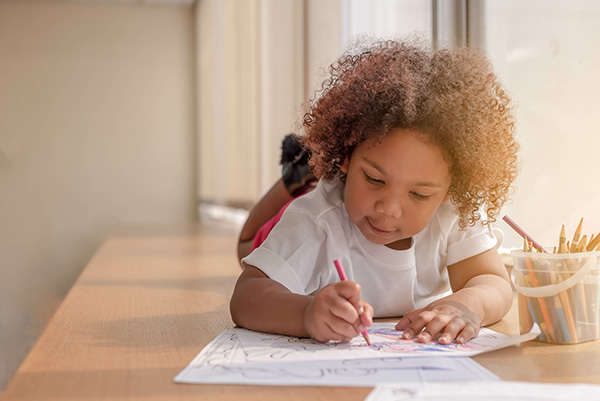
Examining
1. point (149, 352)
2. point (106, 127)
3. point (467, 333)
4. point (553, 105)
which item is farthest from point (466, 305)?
point (106, 127)

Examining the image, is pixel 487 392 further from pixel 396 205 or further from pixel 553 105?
pixel 553 105

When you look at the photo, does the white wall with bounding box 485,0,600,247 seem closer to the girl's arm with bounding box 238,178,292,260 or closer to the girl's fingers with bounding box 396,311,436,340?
the girl's fingers with bounding box 396,311,436,340

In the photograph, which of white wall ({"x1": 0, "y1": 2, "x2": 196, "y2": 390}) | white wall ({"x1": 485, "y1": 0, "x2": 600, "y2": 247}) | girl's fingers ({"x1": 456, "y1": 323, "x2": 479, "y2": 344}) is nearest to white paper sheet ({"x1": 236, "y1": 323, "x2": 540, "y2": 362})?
girl's fingers ({"x1": 456, "y1": 323, "x2": 479, "y2": 344})

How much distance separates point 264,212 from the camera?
130 cm

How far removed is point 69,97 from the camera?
4629 mm

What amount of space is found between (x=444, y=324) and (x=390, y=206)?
14 cm

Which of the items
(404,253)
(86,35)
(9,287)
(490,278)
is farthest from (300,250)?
A: (86,35)

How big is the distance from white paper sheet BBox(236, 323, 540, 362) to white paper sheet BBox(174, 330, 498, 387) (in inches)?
0.6

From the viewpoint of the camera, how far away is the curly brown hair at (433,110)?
721 millimetres

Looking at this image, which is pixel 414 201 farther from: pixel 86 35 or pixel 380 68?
pixel 86 35

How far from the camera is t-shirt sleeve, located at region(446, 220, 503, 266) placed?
853 mm

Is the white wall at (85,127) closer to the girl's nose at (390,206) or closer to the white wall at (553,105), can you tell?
the white wall at (553,105)

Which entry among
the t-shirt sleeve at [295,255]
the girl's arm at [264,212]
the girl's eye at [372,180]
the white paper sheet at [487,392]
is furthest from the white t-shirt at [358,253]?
the girl's arm at [264,212]

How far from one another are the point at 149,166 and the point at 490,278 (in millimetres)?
4135
